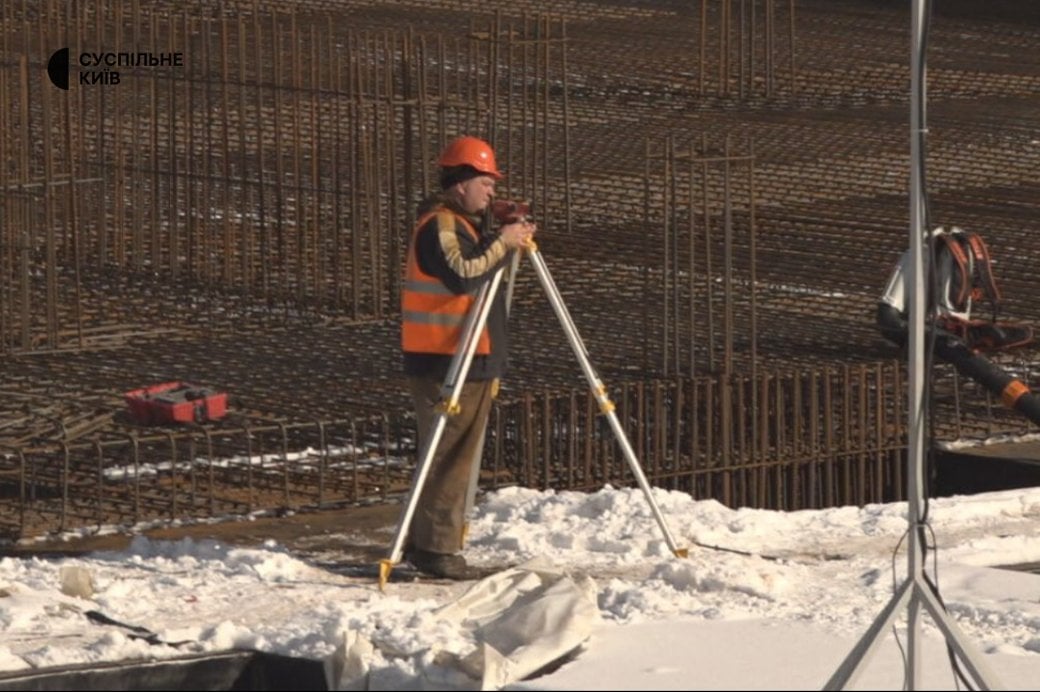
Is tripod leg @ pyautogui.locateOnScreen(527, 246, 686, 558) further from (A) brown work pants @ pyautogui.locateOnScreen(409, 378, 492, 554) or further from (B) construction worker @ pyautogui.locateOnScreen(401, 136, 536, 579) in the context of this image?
(A) brown work pants @ pyautogui.locateOnScreen(409, 378, 492, 554)

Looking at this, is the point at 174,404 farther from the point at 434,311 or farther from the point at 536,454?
the point at 434,311

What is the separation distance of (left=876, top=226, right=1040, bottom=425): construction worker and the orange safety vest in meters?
3.32

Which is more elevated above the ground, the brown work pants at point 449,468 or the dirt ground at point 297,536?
the brown work pants at point 449,468

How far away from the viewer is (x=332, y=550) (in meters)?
11.7

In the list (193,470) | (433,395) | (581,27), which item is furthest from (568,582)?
(581,27)

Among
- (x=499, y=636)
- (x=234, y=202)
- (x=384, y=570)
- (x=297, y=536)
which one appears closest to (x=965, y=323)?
(x=297, y=536)

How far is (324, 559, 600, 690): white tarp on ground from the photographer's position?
30.7 feet

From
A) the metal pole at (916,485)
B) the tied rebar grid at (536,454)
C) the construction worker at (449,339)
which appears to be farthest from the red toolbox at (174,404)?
the metal pole at (916,485)

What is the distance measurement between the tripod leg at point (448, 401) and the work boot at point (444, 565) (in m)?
0.25

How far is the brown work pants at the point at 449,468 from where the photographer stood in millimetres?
11047

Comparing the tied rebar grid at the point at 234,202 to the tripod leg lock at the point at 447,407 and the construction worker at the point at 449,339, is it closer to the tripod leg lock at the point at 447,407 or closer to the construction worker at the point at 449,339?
the construction worker at the point at 449,339

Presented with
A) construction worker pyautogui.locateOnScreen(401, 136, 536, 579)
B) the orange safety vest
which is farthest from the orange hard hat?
the orange safety vest

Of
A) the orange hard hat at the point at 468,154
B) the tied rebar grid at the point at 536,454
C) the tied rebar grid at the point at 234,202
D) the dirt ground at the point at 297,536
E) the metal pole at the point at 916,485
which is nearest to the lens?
the metal pole at the point at 916,485

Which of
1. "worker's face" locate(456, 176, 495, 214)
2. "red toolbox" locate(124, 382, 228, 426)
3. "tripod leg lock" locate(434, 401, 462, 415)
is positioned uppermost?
"worker's face" locate(456, 176, 495, 214)
